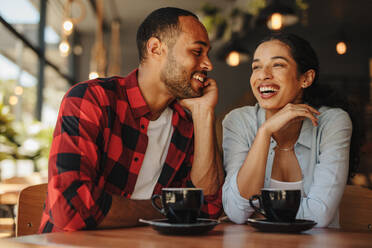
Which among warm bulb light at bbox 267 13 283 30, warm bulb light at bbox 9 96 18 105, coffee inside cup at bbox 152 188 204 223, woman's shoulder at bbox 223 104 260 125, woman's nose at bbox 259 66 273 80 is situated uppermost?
warm bulb light at bbox 267 13 283 30

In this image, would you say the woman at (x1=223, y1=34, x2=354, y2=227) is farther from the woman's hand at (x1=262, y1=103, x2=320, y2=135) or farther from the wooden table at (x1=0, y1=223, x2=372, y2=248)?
the wooden table at (x1=0, y1=223, x2=372, y2=248)

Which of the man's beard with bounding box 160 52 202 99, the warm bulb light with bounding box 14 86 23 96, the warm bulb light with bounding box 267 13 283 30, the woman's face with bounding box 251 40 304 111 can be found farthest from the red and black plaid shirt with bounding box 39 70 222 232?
the warm bulb light with bounding box 14 86 23 96

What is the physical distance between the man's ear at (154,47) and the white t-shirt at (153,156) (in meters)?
0.27

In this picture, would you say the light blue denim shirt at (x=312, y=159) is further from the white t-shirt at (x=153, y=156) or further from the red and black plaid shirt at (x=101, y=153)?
the white t-shirt at (x=153, y=156)

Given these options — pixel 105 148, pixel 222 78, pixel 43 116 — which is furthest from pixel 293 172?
pixel 222 78

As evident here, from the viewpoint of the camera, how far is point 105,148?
1553mm

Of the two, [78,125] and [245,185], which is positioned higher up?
[78,125]

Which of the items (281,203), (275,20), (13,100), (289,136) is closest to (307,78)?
(289,136)

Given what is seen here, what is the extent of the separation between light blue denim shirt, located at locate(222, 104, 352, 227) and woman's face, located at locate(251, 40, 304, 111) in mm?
116

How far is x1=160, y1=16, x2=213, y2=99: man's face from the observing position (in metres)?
1.80

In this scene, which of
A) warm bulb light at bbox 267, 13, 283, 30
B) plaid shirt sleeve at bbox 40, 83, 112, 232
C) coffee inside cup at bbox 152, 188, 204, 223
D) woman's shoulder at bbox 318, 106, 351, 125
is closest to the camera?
coffee inside cup at bbox 152, 188, 204, 223

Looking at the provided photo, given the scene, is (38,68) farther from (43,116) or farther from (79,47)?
(79,47)

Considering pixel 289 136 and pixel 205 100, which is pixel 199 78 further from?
pixel 289 136

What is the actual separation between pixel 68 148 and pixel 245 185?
0.65 metres
